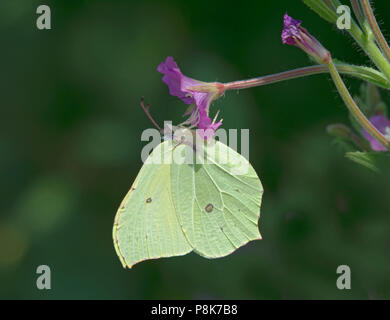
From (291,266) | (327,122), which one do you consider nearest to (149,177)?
(291,266)

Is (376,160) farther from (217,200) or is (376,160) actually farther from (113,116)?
(113,116)

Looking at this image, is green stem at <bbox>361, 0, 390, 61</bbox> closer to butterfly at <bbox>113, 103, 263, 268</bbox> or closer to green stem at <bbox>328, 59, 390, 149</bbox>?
green stem at <bbox>328, 59, 390, 149</bbox>

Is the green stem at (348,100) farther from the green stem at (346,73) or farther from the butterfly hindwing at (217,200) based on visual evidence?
the butterfly hindwing at (217,200)

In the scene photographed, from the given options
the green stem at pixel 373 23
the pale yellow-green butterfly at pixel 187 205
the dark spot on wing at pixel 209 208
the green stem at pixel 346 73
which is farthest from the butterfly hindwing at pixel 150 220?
the green stem at pixel 373 23

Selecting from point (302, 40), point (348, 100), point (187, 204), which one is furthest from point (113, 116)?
point (348, 100)

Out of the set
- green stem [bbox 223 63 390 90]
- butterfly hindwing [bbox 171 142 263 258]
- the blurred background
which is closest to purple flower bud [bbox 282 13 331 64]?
green stem [bbox 223 63 390 90]
